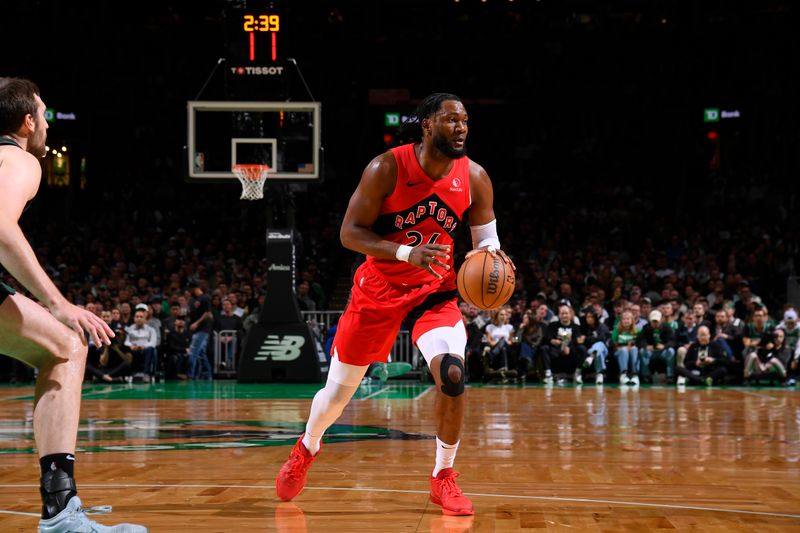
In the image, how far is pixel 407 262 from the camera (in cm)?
526

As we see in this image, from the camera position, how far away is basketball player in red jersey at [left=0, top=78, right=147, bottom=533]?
141 inches

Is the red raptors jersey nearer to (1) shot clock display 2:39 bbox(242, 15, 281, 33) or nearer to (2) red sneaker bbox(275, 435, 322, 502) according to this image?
(2) red sneaker bbox(275, 435, 322, 502)

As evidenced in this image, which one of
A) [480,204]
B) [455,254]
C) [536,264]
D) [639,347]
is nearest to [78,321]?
[480,204]

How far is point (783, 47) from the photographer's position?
27.5 m

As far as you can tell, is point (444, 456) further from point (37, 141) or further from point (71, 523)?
point (37, 141)

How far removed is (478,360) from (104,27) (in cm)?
1629

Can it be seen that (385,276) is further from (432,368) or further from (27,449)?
(27,449)

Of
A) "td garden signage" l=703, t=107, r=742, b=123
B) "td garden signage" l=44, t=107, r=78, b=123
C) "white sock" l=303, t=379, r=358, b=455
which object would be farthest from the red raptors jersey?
"td garden signage" l=44, t=107, r=78, b=123

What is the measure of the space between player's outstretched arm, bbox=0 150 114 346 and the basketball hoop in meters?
11.0

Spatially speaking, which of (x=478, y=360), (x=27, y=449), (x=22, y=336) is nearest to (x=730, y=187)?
(x=478, y=360)

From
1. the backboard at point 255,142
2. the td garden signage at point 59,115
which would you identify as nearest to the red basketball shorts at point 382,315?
the backboard at point 255,142

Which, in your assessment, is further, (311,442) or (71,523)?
(311,442)

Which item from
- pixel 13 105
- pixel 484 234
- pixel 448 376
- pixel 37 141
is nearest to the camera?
pixel 13 105

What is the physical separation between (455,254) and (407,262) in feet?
53.6
